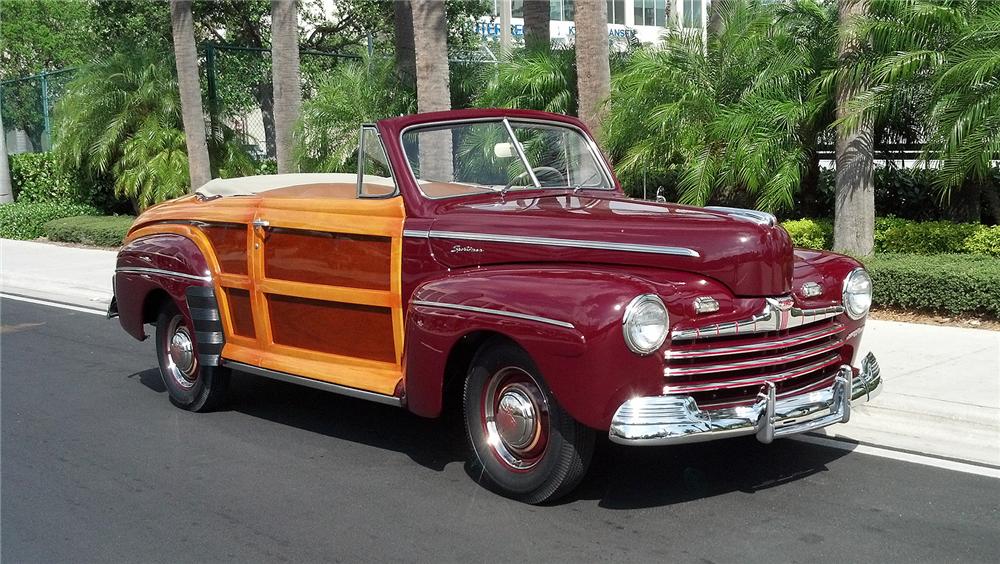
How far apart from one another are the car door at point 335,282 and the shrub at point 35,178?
1683cm

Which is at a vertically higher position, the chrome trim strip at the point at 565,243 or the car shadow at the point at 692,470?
the chrome trim strip at the point at 565,243

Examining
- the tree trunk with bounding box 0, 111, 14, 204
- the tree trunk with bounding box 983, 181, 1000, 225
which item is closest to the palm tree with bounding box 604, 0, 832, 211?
the tree trunk with bounding box 983, 181, 1000, 225

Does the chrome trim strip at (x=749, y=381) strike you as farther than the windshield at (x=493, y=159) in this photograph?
No

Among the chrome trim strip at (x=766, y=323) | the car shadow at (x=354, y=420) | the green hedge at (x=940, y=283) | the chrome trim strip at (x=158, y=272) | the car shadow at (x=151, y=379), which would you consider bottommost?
the car shadow at (x=354, y=420)

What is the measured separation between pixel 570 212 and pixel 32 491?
10.5 ft

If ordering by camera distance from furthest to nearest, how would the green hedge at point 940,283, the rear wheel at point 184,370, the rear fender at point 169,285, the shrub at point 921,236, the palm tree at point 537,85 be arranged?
the palm tree at point 537,85 → the shrub at point 921,236 → the green hedge at point 940,283 → the rear wheel at point 184,370 → the rear fender at point 169,285

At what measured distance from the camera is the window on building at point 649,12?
65.6 m

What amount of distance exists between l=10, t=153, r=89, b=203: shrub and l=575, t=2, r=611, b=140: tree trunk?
1343cm

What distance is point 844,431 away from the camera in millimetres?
6332

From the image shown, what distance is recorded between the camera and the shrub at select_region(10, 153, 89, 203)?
2198 cm

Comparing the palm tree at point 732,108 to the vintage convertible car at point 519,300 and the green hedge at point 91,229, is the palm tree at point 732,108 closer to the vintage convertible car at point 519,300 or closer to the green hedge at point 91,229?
the vintage convertible car at point 519,300

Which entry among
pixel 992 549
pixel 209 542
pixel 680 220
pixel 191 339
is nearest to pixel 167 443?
pixel 191 339

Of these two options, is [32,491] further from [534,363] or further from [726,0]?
[726,0]

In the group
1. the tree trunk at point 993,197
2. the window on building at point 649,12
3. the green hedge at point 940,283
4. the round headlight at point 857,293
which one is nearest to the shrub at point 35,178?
the green hedge at point 940,283
